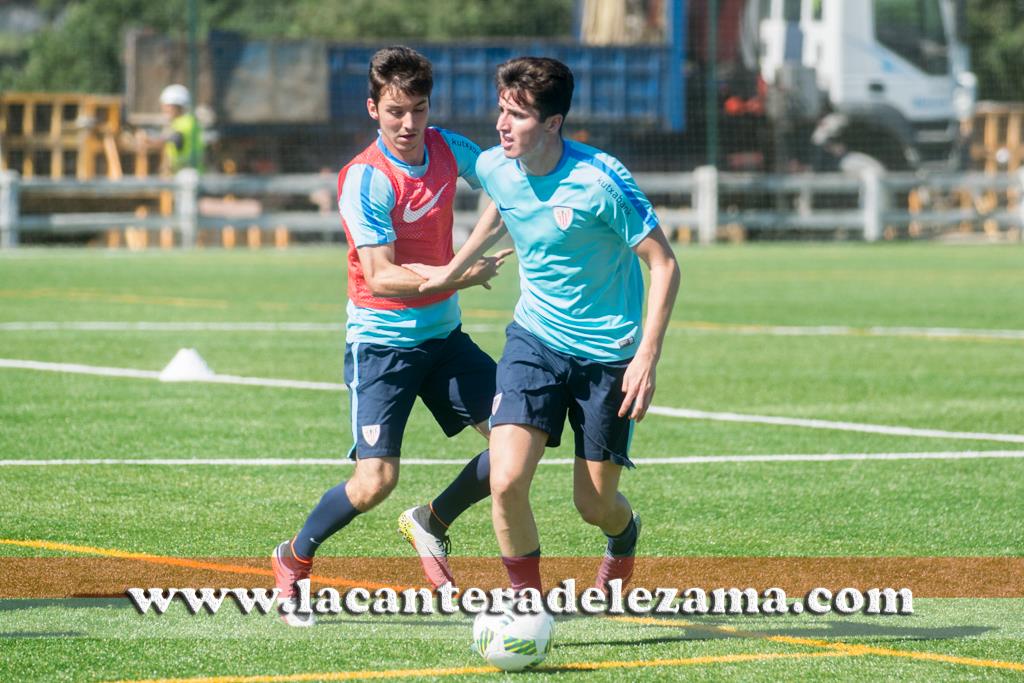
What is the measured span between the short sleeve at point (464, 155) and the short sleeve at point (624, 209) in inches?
35.5

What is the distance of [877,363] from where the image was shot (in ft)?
45.0

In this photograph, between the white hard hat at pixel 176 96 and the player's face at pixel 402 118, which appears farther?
the white hard hat at pixel 176 96

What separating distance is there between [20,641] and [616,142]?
26919 mm

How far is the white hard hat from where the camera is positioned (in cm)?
2866

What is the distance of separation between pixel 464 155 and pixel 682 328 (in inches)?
390

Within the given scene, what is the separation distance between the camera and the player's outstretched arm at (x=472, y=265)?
19.7 ft

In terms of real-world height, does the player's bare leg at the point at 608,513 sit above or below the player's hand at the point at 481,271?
below

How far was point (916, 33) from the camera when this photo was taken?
1288 inches

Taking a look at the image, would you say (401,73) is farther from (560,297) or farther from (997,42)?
(997,42)

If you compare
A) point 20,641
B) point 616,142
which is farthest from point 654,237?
point 616,142

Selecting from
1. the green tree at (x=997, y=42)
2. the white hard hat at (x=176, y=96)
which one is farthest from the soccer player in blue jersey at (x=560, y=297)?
the green tree at (x=997, y=42)

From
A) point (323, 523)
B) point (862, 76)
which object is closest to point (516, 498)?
point (323, 523)

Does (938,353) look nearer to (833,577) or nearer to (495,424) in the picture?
(833,577)

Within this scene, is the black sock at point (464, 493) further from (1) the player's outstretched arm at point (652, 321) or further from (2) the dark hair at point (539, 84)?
(2) the dark hair at point (539, 84)
